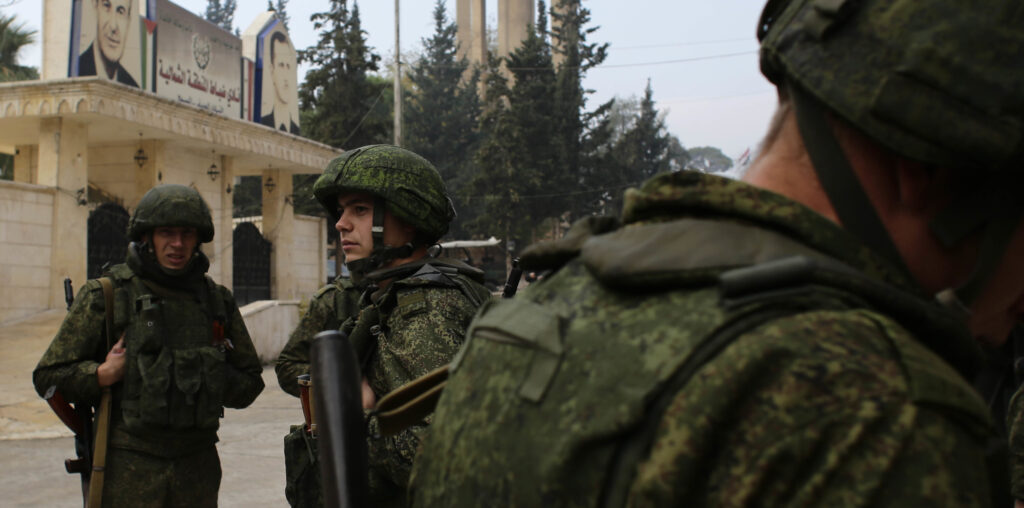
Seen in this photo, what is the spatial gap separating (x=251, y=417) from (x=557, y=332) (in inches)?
354

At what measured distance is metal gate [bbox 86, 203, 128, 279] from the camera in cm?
1521

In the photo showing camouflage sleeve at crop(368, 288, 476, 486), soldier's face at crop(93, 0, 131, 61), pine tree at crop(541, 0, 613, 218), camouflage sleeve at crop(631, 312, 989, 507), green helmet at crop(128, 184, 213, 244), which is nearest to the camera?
camouflage sleeve at crop(631, 312, 989, 507)

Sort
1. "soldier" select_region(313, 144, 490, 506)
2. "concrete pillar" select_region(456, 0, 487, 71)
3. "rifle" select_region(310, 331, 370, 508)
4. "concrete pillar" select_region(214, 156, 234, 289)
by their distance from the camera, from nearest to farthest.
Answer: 1. "rifle" select_region(310, 331, 370, 508)
2. "soldier" select_region(313, 144, 490, 506)
3. "concrete pillar" select_region(214, 156, 234, 289)
4. "concrete pillar" select_region(456, 0, 487, 71)

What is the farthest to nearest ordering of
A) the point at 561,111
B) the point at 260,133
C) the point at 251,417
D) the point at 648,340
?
the point at 561,111 → the point at 260,133 → the point at 251,417 → the point at 648,340

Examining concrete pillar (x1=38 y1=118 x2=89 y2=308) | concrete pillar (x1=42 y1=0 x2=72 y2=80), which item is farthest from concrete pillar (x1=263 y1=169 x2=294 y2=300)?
concrete pillar (x1=42 y1=0 x2=72 y2=80)

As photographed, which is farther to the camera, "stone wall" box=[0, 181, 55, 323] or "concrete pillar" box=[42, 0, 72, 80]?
"concrete pillar" box=[42, 0, 72, 80]

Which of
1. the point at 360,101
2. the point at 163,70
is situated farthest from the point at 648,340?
the point at 360,101

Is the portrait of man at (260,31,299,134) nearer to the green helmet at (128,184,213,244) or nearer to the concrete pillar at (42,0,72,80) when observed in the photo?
the concrete pillar at (42,0,72,80)

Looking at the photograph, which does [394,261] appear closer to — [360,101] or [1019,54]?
[1019,54]

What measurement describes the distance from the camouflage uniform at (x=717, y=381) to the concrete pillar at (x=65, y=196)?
15115 millimetres

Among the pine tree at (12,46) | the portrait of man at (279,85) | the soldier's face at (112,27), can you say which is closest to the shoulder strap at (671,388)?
the soldier's face at (112,27)

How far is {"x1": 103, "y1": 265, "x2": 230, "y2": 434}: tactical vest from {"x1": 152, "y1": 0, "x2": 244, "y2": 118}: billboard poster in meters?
13.9

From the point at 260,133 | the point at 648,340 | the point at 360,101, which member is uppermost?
the point at 360,101

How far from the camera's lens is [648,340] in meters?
0.88
